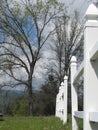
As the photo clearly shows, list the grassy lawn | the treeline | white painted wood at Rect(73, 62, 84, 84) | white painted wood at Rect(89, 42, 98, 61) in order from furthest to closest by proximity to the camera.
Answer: the treeline, the grassy lawn, white painted wood at Rect(73, 62, 84, 84), white painted wood at Rect(89, 42, 98, 61)

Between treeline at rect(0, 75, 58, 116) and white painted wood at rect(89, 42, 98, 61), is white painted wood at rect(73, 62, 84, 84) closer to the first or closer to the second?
white painted wood at rect(89, 42, 98, 61)

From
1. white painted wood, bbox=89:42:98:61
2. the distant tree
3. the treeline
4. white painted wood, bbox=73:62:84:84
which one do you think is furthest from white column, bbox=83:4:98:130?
the treeline

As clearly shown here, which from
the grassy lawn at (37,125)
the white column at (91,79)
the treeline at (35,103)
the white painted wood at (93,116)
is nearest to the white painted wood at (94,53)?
the white column at (91,79)

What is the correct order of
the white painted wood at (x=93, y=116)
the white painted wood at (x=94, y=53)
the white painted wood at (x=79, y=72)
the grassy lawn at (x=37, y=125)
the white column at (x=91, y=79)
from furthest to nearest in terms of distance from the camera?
the grassy lawn at (x=37, y=125) → the white painted wood at (x=79, y=72) → the white column at (x=91, y=79) → the white painted wood at (x=94, y=53) → the white painted wood at (x=93, y=116)

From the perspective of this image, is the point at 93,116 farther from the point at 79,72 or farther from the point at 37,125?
the point at 37,125

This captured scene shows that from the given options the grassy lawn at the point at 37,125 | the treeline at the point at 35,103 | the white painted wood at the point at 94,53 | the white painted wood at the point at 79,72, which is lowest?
the grassy lawn at the point at 37,125

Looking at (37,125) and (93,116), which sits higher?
(37,125)

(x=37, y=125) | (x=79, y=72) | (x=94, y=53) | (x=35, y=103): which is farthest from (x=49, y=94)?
(x=94, y=53)

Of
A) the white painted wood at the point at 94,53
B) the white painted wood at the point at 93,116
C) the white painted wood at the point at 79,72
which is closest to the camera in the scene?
the white painted wood at the point at 93,116

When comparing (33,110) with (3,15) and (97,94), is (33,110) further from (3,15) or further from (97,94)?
(97,94)

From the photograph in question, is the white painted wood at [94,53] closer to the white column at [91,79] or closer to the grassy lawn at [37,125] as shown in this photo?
the white column at [91,79]

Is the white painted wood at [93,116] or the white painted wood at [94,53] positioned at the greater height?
the white painted wood at [94,53]

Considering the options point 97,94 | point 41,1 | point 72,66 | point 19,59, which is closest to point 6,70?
point 19,59

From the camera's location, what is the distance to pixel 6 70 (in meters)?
32.8
